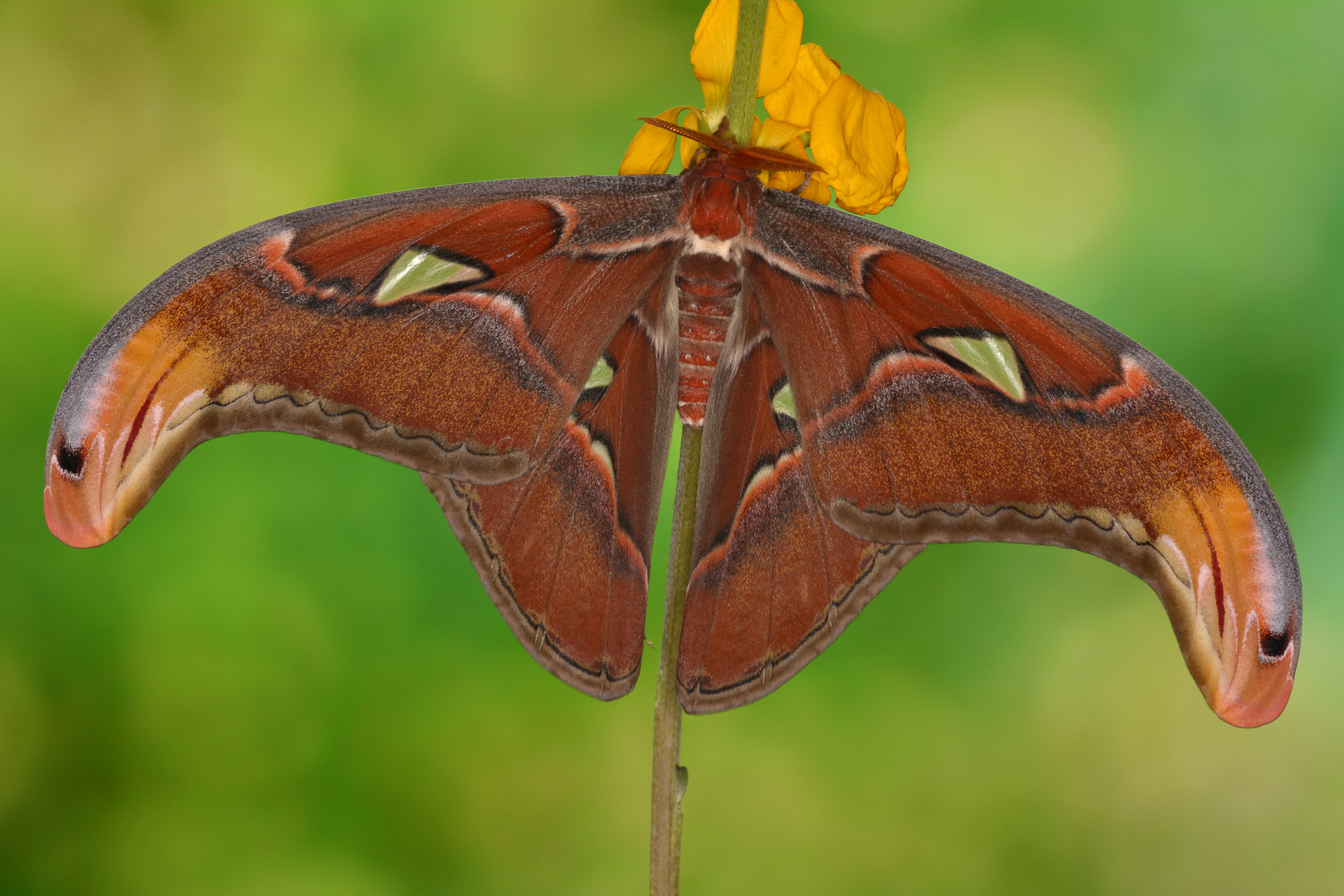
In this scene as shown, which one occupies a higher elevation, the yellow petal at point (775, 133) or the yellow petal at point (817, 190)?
the yellow petal at point (775, 133)

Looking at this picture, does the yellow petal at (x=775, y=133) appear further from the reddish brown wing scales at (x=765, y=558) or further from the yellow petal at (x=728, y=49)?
the reddish brown wing scales at (x=765, y=558)

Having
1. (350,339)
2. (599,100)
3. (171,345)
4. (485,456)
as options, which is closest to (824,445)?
(485,456)

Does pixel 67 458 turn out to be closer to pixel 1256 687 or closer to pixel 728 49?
→ pixel 728 49

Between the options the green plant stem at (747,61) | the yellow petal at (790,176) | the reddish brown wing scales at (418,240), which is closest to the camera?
the green plant stem at (747,61)

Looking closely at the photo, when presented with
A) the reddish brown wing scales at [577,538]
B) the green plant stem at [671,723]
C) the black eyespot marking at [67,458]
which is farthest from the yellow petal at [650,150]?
the black eyespot marking at [67,458]

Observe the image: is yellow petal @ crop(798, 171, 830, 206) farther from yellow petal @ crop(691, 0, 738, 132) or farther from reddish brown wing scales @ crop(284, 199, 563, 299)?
reddish brown wing scales @ crop(284, 199, 563, 299)
